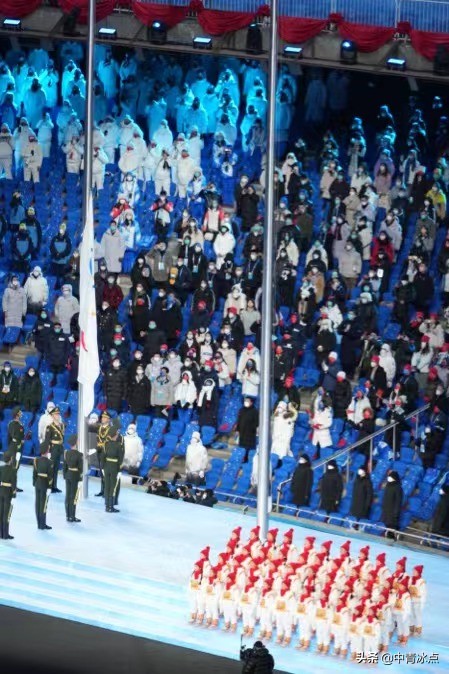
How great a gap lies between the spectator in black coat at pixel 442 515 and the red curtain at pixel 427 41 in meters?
11.8

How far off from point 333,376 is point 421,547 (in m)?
4.14

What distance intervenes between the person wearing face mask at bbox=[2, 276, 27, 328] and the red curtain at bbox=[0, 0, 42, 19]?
7.56m

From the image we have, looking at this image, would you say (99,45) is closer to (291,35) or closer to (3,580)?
(291,35)

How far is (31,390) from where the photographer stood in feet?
128

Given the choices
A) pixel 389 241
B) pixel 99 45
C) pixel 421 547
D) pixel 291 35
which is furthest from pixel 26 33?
pixel 421 547

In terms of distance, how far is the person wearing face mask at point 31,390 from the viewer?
128 ft

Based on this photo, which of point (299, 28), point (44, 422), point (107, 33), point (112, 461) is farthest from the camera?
point (107, 33)

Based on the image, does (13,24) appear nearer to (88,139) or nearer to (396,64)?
(396,64)

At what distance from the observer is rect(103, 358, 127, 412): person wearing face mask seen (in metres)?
38.8

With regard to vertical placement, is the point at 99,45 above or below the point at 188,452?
above

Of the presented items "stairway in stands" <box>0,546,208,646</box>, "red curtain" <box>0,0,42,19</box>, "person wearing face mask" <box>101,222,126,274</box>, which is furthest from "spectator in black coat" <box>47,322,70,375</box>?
"red curtain" <box>0,0,42,19</box>

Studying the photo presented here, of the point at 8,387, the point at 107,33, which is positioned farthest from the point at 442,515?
the point at 107,33

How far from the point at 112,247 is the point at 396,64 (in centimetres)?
691

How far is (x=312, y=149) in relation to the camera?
45750mm
